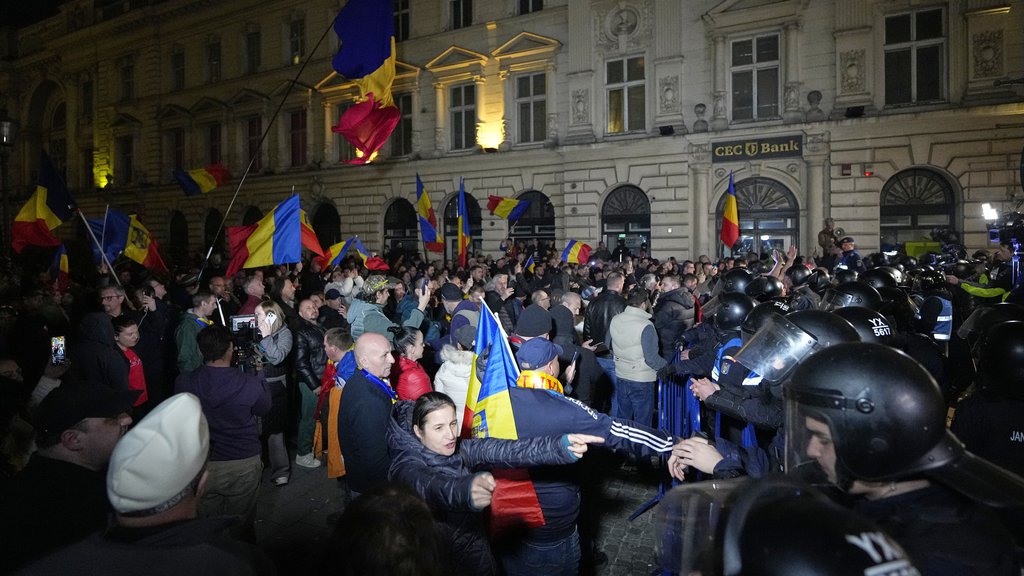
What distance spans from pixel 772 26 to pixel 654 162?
5348 mm

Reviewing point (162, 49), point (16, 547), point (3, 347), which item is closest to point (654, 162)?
point (3, 347)

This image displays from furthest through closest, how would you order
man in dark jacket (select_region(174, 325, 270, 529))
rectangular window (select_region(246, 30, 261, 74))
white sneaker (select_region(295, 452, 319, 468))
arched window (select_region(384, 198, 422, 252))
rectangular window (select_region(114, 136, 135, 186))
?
rectangular window (select_region(114, 136, 135, 186)) < rectangular window (select_region(246, 30, 261, 74)) < arched window (select_region(384, 198, 422, 252)) < white sneaker (select_region(295, 452, 319, 468)) < man in dark jacket (select_region(174, 325, 270, 529))

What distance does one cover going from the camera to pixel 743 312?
5.39 metres

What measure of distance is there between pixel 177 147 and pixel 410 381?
108ft

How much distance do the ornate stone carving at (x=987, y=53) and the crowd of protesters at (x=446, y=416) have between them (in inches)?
414

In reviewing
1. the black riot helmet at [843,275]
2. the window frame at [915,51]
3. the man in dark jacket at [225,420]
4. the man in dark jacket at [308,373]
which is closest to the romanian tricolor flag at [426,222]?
the man in dark jacket at [308,373]

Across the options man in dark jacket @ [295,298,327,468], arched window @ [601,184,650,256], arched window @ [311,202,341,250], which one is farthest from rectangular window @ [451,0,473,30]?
man in dark jacket @ [295,298,327,468]

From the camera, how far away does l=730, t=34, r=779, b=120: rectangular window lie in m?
18.0

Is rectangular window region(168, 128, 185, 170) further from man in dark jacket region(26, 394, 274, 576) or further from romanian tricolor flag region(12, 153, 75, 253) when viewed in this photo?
man in dark jacket region(26, 394, 274, 576)

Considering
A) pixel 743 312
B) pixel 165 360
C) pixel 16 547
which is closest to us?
pixel 16 547

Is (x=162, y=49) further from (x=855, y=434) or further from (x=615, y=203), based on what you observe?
(x=855, y=434)

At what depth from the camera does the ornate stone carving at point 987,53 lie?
50.0ft

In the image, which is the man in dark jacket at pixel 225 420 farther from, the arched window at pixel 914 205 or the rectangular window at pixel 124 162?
the rectangular window at pixel 124 162

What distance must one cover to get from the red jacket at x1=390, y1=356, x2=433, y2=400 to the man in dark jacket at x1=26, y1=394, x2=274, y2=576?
9.11 feet
